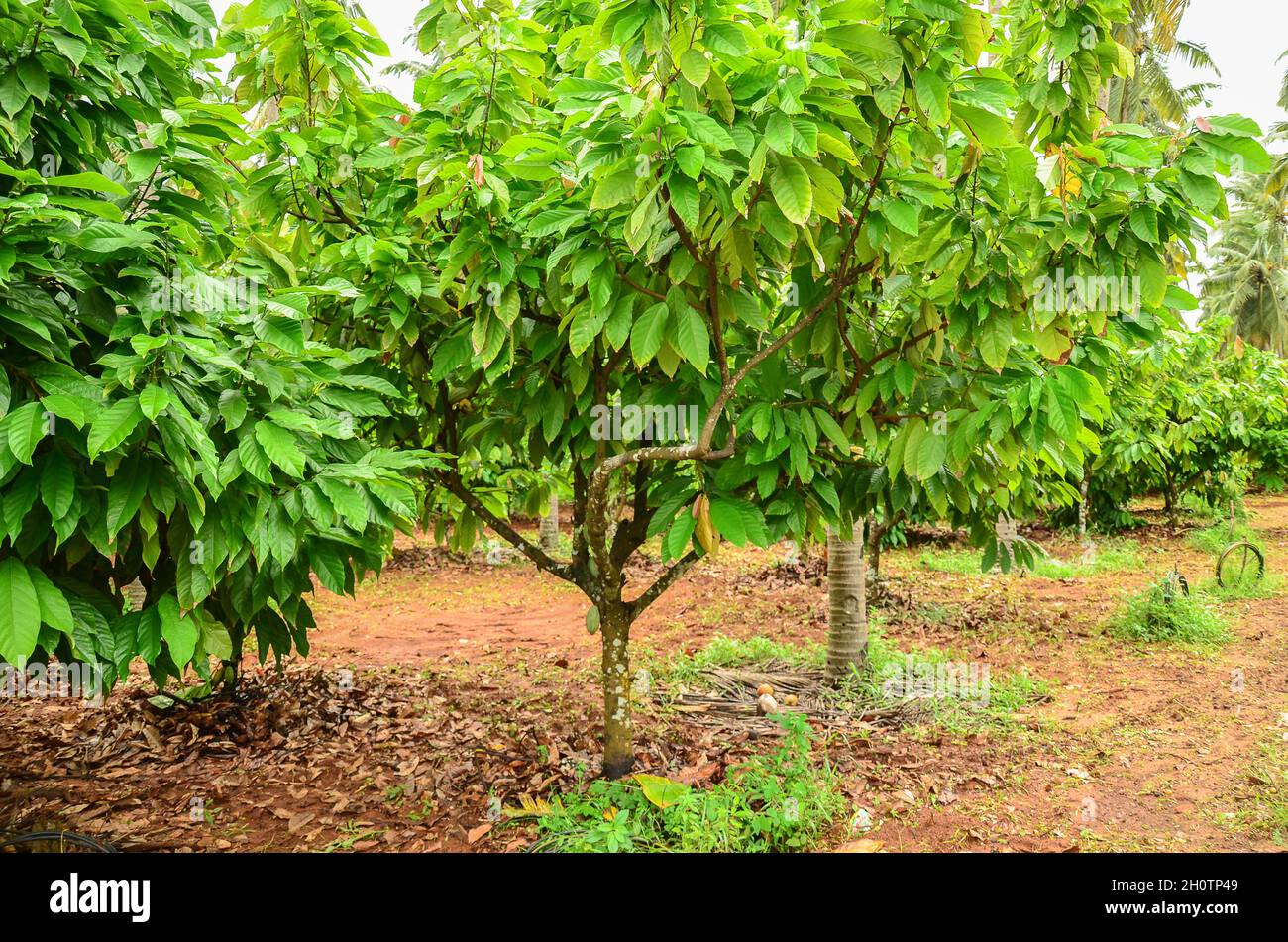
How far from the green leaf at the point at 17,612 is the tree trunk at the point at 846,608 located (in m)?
4.00

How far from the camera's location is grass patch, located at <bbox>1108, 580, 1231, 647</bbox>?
6031 mm

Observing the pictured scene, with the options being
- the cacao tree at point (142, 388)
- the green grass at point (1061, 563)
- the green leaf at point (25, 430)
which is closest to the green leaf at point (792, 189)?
the cacao tree at point (142, 388)

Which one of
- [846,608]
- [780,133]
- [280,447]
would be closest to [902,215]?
[780,133]

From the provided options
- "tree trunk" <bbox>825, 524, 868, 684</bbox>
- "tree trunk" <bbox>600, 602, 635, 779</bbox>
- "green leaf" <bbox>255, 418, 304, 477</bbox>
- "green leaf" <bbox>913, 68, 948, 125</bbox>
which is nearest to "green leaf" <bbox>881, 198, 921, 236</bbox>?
"green leaf" <bbox>913, 68, 948, 125</bbox>

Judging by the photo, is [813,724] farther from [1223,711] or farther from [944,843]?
[1223,711]

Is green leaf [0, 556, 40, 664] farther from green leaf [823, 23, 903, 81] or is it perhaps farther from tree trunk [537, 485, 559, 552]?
tree trunk [537, 485, 559, 552]

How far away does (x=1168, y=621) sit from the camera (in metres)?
6.16

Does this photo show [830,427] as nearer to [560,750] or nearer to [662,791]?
[662,791]

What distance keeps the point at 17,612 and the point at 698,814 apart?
7.40 feet

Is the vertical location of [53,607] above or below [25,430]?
below

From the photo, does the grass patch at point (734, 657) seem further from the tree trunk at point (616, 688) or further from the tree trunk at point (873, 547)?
the tree trunk at point (616, 688)

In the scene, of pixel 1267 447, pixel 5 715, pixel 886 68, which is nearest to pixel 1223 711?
pixel 886 68

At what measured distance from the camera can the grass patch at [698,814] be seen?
9.70 feet

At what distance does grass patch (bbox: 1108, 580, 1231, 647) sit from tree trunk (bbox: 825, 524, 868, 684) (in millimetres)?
2589
